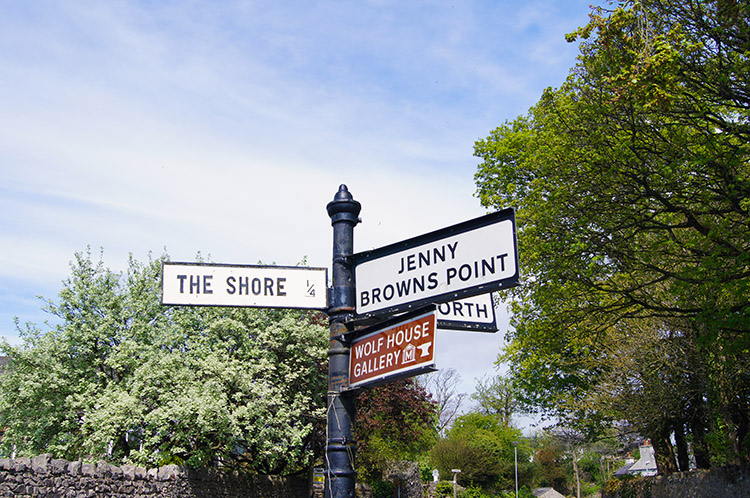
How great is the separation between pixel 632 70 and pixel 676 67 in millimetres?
554

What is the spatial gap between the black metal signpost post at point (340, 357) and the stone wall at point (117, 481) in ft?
22.2

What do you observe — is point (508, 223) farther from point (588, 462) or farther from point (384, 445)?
point (588, 462)

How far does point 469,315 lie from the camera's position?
5.79 metres

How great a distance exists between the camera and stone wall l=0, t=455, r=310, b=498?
962 cm

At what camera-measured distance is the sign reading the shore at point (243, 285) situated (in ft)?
17.8

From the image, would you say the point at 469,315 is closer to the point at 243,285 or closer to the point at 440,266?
the point at 440,266

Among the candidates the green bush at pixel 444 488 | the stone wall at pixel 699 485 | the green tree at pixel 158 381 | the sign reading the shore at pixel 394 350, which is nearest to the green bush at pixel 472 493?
the green bush at pixel 444 488

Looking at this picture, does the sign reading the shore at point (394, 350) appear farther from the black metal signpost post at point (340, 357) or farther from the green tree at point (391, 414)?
A: the green tree at point (391, 414)

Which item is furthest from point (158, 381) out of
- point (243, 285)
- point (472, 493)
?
point (472, 493)

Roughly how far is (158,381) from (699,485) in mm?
14090

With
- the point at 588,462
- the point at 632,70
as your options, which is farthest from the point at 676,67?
the point at 588,462

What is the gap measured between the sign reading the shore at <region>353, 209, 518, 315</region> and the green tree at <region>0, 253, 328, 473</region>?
9.40 meters

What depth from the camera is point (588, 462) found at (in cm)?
7581

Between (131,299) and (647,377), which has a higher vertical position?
(131,299)
